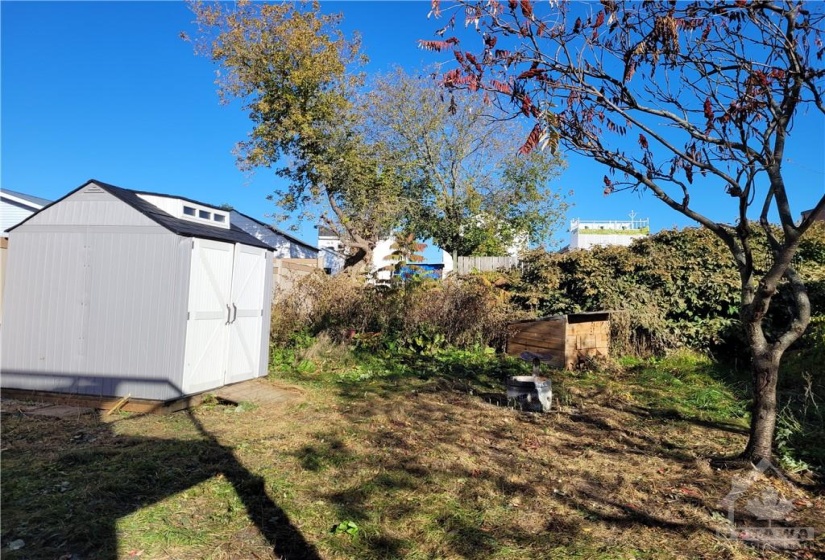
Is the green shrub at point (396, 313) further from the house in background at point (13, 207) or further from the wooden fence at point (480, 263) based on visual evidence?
the house in background at point (13, 207)

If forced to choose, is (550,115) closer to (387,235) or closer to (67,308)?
(67,308)

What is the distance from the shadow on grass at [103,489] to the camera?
309cm

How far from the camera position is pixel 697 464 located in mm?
4234

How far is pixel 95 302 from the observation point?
6.51 metres

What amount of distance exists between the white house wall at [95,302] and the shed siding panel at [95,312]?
0.01 metres

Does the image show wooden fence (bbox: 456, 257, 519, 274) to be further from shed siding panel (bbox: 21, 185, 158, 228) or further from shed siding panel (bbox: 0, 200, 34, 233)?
shed siding panel (bbox: 0, 200, 34, 233)

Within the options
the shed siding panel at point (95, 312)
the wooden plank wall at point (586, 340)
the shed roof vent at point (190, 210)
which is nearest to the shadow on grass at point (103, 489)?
the shed siding panel at point (95, 312)

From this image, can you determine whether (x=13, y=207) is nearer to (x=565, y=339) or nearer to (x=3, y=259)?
(x=3, y=259)

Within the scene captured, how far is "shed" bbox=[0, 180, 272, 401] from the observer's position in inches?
250

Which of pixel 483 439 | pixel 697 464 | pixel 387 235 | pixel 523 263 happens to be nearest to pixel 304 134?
pixel 387 235

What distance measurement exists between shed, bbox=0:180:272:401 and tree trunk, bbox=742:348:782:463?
6172 mm

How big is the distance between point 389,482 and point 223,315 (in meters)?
4.26

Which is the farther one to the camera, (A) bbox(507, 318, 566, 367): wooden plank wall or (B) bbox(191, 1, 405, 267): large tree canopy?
(B) bbox(191, 1, 405, 267): large tree canopy

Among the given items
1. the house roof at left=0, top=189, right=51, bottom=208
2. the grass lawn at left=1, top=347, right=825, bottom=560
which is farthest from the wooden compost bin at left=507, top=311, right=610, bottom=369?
the house roof at left=0, top=189, right=51, bottom=208
